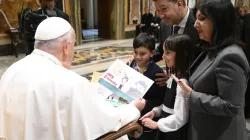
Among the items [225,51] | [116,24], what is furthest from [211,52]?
[116,24]

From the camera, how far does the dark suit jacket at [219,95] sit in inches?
58.3

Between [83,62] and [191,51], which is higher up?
[191,51]

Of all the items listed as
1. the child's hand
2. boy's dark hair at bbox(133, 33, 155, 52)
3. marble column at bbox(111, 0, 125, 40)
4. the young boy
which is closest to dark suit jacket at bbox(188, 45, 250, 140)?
the child's hand

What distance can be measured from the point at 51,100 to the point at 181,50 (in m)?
0.95

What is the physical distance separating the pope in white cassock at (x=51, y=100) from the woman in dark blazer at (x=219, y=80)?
516 millimetres

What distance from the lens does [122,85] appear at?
2031mm

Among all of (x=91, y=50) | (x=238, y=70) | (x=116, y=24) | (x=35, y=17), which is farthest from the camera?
(x=116, y=24)

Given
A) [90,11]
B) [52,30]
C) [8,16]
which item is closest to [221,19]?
[52,30]

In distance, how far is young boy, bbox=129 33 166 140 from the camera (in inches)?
86.4

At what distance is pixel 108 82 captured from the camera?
206 cm

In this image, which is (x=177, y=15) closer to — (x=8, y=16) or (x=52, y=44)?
(x=52, y=44)

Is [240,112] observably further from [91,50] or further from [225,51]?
[91,50]

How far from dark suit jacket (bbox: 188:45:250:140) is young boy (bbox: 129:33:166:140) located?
0.48 m

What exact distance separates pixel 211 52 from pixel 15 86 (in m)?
1.16
